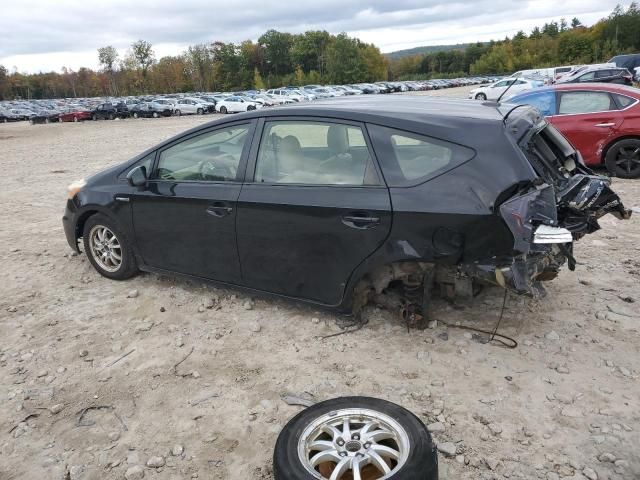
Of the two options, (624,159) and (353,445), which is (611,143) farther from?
(353,445)

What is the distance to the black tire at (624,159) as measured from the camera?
8.22m

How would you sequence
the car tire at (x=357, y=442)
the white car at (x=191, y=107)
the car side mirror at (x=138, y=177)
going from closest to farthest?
the car tire at (x=357, y=442), the car side mirror at (x=138, y=177), the white car at (x=191, y=107)

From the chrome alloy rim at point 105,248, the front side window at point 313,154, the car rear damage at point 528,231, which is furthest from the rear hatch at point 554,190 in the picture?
the chrome alloy rim at point 105,248

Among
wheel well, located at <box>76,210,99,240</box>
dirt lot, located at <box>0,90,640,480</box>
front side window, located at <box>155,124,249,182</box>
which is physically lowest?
dirt lot, located at <box>0,90,640,480</box>

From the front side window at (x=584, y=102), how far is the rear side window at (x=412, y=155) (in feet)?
21.2

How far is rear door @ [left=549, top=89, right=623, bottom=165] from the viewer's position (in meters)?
8.31

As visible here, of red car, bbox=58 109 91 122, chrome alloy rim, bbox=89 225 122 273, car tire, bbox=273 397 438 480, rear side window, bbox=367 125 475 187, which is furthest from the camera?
red car, bbox=58 109 91 122

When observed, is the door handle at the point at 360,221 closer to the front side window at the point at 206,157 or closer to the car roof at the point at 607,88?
the front side window at the point at 206,157

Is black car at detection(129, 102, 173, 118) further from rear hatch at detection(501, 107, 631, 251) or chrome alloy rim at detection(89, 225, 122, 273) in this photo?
rear hatch at detection(501, 107, 631, 251)

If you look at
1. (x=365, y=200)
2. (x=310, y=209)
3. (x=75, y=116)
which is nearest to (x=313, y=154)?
(x=310, y=209)

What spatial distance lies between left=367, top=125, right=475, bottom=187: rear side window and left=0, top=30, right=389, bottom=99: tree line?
94913 mm

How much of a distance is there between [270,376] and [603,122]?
7.40 meters

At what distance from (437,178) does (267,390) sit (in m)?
1.72

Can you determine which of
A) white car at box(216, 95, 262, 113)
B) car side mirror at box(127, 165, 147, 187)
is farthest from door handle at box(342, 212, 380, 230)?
white car at box(216, 95, 262, 113)
